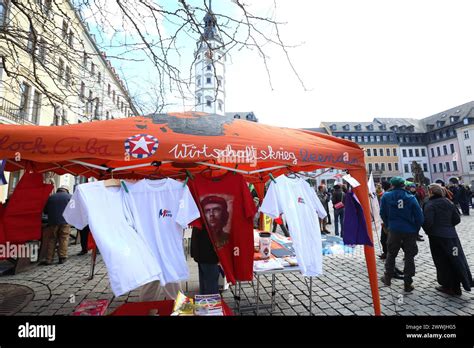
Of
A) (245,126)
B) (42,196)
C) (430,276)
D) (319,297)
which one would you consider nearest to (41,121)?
(42,196)

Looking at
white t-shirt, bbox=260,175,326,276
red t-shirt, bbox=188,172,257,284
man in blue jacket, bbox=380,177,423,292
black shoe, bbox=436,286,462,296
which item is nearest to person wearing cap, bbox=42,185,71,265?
red t-shirt, bbox=188,172,257,284

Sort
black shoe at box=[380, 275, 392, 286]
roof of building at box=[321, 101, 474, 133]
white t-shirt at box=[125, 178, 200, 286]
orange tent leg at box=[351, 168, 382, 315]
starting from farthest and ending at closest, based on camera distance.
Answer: roof of building at box=[321, 101, 474, 133]
black shoe at box=[380, 275, 392, 286]
orange tent leg at box=[351, 168, 382, 315]
white t-shirt at box=[125, 178, 200, 286]

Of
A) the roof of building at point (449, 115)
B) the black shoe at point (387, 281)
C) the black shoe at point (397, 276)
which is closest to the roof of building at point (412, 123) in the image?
the roof of building at point (449, 115)

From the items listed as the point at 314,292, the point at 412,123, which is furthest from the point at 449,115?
the point at 314,292

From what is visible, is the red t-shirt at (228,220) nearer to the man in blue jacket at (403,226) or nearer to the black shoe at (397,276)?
the man in blue jacket at (403,226)

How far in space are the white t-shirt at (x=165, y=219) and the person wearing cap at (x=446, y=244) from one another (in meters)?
4.33

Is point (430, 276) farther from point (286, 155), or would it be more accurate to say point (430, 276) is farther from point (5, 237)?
point (5, 237)

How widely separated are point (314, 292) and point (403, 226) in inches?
81.5

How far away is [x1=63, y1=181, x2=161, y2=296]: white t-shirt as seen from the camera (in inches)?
85.0

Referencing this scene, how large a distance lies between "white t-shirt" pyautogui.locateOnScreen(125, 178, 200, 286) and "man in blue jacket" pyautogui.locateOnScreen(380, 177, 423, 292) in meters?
3.92

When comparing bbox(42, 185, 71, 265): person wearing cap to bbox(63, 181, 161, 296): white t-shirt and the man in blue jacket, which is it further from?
the man in blue jacket

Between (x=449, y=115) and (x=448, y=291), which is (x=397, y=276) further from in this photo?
(x=449, y=115)
